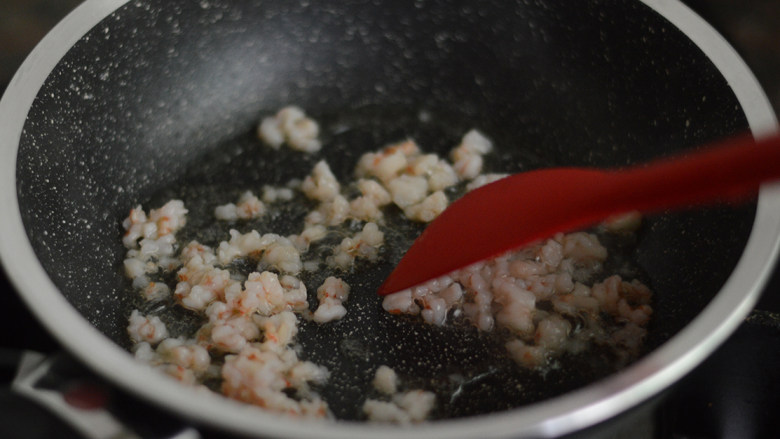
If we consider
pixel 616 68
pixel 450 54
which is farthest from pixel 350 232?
pixel 616 68

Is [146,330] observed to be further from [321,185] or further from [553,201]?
[553,201]

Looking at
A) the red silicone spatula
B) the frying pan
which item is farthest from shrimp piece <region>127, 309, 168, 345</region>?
the red silicone spatula

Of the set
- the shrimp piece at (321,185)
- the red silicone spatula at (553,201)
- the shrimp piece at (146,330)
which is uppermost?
the red silicone spatula at (553,201)

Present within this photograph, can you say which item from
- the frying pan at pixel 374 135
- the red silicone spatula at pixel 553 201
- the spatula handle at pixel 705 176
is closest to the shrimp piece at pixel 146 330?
the frying pan at pixel 374 135

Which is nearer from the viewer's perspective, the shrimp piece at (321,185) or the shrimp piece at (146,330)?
the shrimp piece at (146,330)

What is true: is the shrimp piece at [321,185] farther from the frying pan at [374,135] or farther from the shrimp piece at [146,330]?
the shrimp piece at [146,330]

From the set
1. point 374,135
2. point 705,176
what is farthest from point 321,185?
point 705,176

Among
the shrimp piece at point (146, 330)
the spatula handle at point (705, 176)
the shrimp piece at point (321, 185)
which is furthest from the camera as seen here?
the shrimp piece at point (321, 185)
